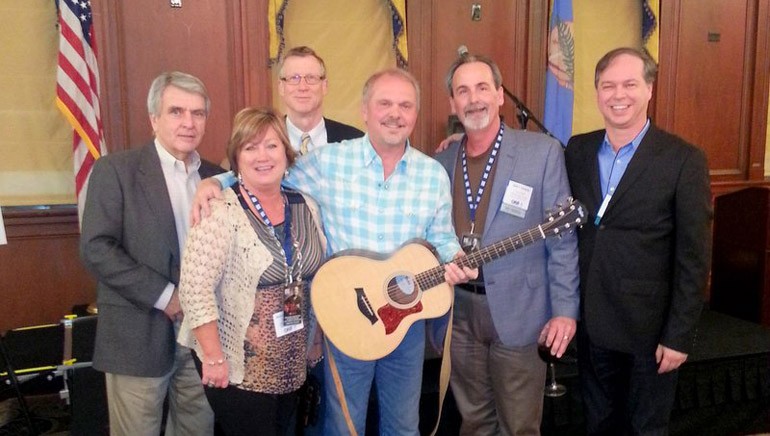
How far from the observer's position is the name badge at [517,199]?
6.50 feet

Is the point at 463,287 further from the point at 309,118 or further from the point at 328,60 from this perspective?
the point at 328,60

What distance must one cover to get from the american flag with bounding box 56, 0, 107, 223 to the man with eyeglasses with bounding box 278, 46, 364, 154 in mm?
1442

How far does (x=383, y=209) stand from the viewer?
74.7 inches

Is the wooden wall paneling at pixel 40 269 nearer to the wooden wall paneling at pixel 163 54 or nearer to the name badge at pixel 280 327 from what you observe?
the wooden wall paneling at pixel 163 54

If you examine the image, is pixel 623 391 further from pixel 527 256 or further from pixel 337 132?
pixel 337 132

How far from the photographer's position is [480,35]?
4.33 m

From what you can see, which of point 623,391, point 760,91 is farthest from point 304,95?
point 760,91

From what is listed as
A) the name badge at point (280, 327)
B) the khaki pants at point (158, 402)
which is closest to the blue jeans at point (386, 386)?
the name badge at point (280, 327)

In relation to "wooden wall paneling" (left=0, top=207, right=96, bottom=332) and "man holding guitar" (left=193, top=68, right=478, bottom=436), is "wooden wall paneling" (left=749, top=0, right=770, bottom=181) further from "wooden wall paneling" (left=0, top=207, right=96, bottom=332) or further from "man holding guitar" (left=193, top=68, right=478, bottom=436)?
"wooden wall paneling" (left=0, top=207, right=96, bottom=332)

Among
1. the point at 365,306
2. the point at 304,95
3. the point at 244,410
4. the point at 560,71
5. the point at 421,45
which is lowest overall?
the point at 244,410

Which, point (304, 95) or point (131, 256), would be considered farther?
point (304, 95)

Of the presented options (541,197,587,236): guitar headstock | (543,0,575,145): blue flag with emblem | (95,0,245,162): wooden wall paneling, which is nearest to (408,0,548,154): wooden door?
(543,0,575,145): blue flag with emblem

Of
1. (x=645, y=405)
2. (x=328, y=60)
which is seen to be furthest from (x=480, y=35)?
(x=645, y=405)

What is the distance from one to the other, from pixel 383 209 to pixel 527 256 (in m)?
0.58
